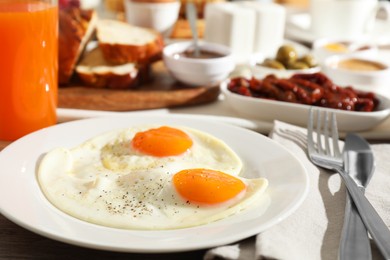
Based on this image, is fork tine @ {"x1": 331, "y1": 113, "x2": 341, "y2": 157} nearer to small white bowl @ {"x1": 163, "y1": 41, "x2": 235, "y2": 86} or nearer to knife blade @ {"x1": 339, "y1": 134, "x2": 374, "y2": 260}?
knife blade @ {"x1": 339, "y1": 134, "x2": 374, "y2": 260}

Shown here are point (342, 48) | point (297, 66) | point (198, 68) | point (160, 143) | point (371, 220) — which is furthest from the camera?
point (342, 48)

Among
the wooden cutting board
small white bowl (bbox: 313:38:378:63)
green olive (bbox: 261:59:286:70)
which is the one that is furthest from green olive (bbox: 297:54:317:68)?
the wooden cutting board

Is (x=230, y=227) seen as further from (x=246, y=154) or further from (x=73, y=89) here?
(x=73, y=89)

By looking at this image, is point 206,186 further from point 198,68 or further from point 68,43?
point 68,43

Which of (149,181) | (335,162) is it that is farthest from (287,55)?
(149,181)

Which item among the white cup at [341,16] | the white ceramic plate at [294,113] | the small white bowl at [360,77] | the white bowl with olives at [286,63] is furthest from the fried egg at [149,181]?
the white cup at [341,16]

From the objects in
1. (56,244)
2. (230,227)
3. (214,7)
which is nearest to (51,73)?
(56,244)
